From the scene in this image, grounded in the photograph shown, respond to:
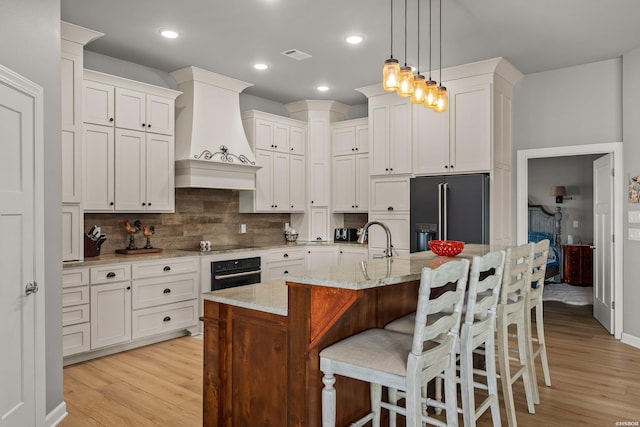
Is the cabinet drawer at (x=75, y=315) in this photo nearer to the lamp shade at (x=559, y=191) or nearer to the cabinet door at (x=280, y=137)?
the cabinet door at (x=280, y=137)

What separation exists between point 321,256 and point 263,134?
1787 millimetres

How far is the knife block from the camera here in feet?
13.6

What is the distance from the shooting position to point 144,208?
4.52 m

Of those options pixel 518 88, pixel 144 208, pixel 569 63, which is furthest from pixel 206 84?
pixel 569 63

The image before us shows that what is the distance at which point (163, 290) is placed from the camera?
14.5 feet

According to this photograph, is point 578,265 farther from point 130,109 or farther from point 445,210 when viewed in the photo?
point 130,109

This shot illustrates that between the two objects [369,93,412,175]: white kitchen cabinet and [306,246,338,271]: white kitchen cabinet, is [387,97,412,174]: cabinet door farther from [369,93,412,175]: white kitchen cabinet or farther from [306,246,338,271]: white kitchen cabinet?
[306,246,338,271]: white kitchen cabinet

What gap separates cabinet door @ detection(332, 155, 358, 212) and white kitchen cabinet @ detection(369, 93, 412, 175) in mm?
594

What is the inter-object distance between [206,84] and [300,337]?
3777 mm

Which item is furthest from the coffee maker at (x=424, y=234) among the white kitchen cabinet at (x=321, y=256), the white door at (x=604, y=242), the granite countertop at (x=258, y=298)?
the granite countertop at (x=258, y=298)

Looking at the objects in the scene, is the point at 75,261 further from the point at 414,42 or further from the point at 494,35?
the point at 494,35

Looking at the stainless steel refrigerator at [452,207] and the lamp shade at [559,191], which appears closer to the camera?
the stainless steel refrigerator at [452,207]

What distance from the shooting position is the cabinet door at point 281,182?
5.93 metres

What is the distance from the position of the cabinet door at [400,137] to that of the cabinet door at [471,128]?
0.55 meters
